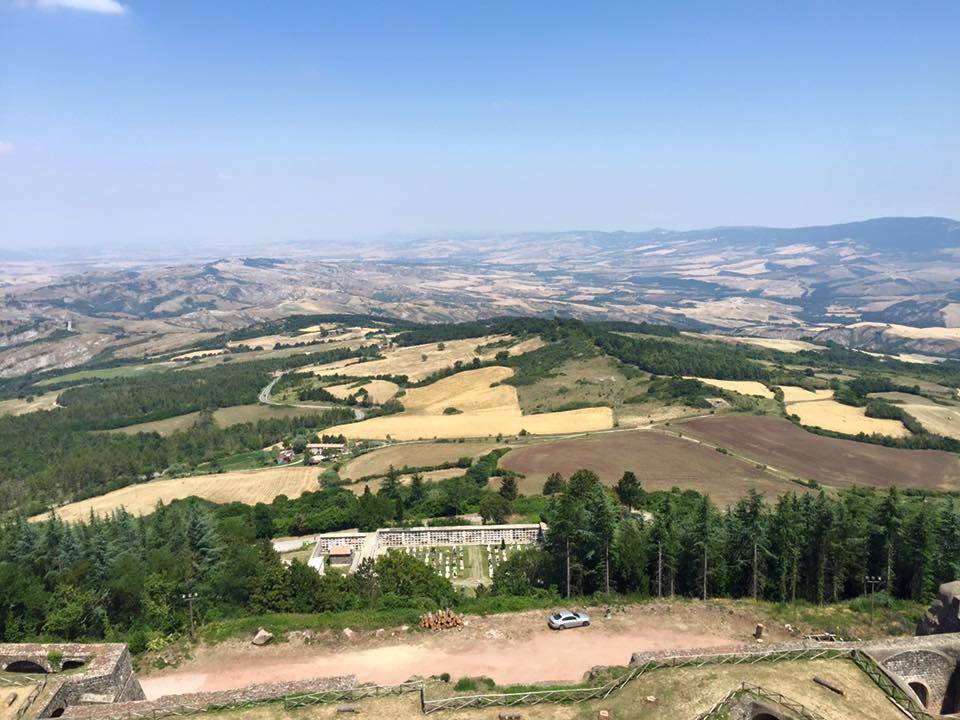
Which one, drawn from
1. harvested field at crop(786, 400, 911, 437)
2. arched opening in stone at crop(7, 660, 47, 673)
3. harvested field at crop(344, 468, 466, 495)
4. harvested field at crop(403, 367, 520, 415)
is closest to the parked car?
arched opening in stone at crop(7, 660, 47, 673)

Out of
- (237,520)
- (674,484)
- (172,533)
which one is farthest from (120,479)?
(674,484)

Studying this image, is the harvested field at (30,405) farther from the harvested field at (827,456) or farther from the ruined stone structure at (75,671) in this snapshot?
the harvested field at (827,456)

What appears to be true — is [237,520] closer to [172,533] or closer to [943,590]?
[172,533]

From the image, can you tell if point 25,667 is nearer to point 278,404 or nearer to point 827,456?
point 827,456

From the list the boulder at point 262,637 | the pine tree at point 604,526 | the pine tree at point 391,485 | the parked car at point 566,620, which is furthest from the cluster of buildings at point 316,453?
the parked car at point 566,620

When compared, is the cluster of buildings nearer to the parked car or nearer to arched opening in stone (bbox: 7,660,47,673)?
the parked car

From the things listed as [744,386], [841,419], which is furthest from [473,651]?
[744,386]
